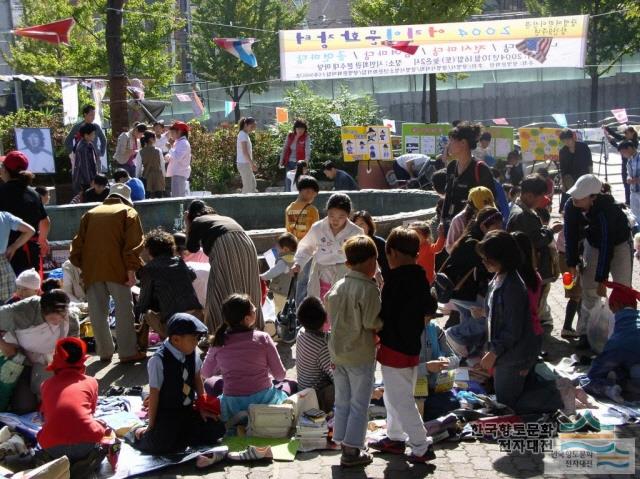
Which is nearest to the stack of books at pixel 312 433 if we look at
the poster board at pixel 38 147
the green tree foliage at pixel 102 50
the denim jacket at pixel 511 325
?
the denim jacket at pixel 511 325

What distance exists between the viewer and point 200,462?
6793 millimetres

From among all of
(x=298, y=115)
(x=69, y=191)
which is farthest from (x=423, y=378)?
(x=298, y=115)

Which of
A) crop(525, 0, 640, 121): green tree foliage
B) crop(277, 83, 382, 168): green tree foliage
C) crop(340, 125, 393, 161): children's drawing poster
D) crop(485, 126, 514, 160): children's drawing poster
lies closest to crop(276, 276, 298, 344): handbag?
crop(340, 125, 393, 161): children's drawing poster

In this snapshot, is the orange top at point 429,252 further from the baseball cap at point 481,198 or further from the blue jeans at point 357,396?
the blue jeans at point 357,396

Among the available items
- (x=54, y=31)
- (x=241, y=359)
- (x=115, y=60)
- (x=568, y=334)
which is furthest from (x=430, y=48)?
(x=241, y=359)

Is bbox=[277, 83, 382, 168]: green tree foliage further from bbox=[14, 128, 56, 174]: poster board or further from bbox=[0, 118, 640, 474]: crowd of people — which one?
bbox=[0, 118, 640, 474]: crowd of people

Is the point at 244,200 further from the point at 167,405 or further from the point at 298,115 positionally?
the point at 167,405

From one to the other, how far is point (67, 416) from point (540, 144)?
16.6 metres

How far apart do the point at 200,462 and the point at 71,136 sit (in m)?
10.3

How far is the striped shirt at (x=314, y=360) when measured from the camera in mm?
7758

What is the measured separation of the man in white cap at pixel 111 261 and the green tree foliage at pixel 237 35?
32.6 metres

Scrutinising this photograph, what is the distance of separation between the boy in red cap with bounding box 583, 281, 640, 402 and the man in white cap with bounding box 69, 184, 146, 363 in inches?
167

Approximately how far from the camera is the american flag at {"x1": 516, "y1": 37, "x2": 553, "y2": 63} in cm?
2269

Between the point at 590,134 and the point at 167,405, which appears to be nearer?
the point at 167,405
